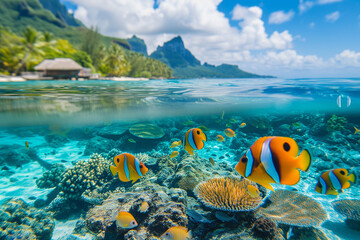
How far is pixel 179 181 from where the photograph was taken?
502 centimetres

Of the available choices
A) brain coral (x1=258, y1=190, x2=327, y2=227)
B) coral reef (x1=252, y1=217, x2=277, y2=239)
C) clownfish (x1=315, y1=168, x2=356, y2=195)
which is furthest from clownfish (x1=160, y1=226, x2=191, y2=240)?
clownfish (x1=315, y1=168, x2=356, y2=195)

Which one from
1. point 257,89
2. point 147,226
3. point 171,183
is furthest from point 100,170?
point 257,89

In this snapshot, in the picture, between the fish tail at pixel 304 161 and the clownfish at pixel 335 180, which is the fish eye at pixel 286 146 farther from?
the clownfish at pixel 335 180

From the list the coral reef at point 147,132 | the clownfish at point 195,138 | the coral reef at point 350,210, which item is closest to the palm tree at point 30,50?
the coral reef at point 147,132

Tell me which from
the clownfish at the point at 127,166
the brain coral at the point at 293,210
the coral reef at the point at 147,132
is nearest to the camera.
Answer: the clownfish at the point at 127,166

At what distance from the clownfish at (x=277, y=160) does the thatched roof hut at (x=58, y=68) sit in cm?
3800

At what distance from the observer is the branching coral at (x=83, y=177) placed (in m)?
6.32

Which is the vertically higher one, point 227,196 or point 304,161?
point 304,161

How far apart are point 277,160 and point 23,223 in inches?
273

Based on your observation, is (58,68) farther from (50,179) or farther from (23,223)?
(23,223)

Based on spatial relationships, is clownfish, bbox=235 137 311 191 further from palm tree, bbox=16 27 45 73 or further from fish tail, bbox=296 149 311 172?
palm tree, bbox=16 27 45 73

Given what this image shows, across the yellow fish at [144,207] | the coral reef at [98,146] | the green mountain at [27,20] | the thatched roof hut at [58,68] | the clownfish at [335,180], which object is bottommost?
the coral reef at [98,146]

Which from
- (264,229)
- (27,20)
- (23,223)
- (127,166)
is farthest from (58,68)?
(27,20)

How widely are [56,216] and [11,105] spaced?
1419 centimetres
